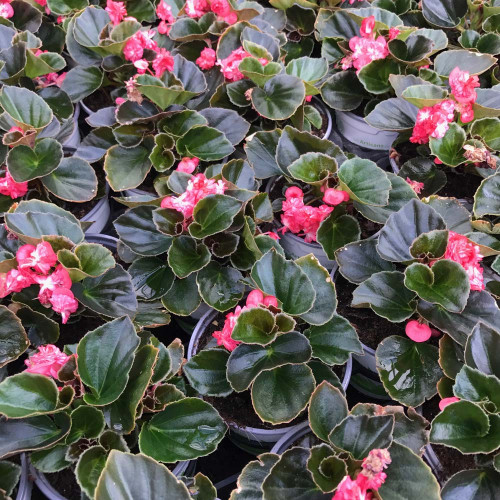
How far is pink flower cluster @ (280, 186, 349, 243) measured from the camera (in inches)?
48.2

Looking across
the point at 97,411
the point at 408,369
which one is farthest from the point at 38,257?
the point at 408,369

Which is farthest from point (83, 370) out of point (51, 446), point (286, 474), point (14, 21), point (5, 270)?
point (14, 21)

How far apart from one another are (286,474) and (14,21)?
5.43 ft

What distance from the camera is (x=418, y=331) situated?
3.52ft

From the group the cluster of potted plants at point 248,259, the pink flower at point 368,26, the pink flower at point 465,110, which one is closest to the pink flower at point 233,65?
the cluster of potted plants at point 248,259

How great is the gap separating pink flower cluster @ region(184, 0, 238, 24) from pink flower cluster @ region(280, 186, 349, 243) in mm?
703

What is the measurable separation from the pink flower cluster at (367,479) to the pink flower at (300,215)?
1.99ft

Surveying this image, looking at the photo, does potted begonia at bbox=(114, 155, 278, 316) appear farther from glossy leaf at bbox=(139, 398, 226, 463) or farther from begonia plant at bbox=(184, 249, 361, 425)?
glossy leaf at bbox=(139, 398, 226, 463)

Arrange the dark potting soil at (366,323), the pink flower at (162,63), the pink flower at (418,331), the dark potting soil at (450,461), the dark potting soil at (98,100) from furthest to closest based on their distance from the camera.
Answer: the dark potting soil at (98,100)
the pink flower at (162,63)
the dark potting soil at (366,323)
the pink flower at (418,331)
the dark potting soil at (450,461)

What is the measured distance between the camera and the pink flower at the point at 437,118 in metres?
1.35

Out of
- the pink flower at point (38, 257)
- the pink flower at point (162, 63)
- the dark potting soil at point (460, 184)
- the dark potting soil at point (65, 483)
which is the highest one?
the pink flower at point (162, 63)

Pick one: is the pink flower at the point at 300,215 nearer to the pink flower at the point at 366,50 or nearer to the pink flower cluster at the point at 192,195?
the pink flower cluster at the point at 192,195

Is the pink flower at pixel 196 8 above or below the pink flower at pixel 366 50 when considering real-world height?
above

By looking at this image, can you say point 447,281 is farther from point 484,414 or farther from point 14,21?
point 14,21
